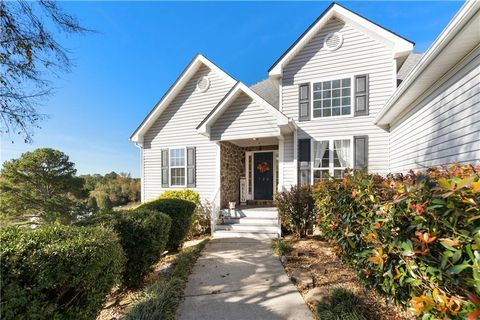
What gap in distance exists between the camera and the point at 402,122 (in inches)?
262

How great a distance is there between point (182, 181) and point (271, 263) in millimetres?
6283

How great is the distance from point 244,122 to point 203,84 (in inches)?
136

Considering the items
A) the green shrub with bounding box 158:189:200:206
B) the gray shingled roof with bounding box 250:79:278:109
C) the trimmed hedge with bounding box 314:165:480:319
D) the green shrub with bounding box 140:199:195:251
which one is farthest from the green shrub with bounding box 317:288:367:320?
the gray shingled roof with bounding box 250:79:278:109

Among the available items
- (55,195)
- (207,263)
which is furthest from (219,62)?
(55,195)

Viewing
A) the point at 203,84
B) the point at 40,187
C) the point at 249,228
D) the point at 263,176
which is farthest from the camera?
the point at 40,187

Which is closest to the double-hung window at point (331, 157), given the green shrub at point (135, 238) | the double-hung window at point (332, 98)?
the double-hung window at point (332, 98)

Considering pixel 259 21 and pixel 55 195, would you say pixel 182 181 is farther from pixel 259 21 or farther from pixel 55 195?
pixel 55 195

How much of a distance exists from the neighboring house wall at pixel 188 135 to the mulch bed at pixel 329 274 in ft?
14.9

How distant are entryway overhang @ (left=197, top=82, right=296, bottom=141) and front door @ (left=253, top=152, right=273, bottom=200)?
2193mm

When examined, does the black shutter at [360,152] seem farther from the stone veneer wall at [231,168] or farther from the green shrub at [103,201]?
the green shrub at [103,201]

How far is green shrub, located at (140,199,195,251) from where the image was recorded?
5.94 m

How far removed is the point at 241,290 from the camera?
13.2ft

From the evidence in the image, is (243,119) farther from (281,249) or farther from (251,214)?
(281,249)

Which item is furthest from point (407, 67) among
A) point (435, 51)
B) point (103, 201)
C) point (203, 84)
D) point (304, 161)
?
point (103, 201)
